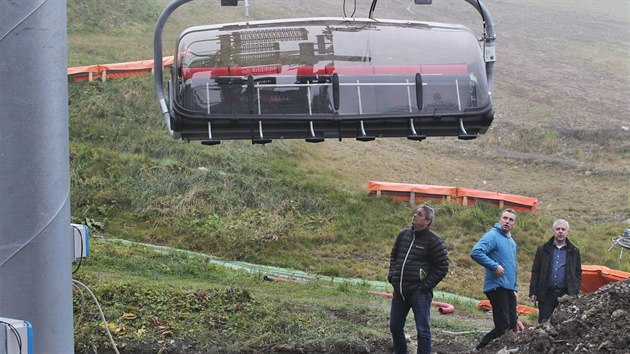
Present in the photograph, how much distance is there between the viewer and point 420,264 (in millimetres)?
9109

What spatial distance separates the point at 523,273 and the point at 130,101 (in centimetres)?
1199

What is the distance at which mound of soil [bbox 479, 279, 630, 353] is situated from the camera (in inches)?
307

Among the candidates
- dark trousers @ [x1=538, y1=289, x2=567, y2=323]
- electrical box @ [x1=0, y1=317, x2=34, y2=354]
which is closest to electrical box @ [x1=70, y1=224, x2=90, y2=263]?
electrical box @ [x1=0, y1=317, x2=34, y2=354]

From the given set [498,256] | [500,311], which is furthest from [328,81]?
[500,311]

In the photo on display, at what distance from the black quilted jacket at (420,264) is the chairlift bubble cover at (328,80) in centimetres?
118

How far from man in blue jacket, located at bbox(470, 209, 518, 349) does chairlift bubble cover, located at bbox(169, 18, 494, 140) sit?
1.56 meters

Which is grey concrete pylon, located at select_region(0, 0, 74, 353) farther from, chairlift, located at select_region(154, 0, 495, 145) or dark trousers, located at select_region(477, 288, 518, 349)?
dark trousers, located at select_region(477, 288, 518, 349)

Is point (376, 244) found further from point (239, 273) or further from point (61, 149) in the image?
point (61, 149)

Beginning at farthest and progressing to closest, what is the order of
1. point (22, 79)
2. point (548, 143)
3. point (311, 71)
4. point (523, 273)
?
point (548, 143)
point (523, 273)
point (311, 71)
point (22, 79)

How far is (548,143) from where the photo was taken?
2845 centimetres

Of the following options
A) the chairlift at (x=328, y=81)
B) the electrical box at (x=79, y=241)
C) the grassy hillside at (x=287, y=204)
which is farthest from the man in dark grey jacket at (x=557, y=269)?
the electrical box at (x=79, y=241)

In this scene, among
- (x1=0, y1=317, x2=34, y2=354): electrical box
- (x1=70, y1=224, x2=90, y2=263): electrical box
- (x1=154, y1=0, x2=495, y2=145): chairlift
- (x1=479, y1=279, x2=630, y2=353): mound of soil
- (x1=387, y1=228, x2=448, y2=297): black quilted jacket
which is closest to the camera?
(x1=0, y1=317, x2=34, y2=354): electrical box

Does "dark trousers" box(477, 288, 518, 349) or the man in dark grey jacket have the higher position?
the man in dark grey jacket

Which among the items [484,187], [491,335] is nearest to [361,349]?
[491,335]
